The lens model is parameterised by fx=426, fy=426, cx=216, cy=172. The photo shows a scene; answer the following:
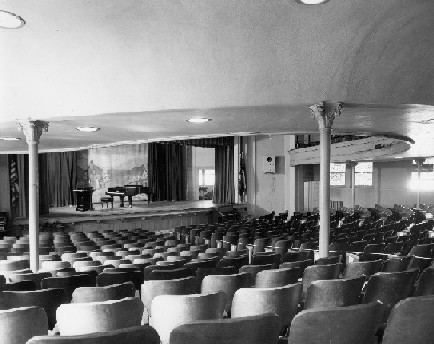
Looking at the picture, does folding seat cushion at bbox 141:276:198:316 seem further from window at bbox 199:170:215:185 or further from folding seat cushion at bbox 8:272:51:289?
window at bbox 199:170:215:185

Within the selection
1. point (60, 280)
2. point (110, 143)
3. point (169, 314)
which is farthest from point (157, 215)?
point (169, 314)

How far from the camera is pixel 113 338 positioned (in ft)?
7.00

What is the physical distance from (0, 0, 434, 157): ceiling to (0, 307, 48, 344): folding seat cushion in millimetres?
3990

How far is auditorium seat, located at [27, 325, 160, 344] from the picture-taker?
2.07 metres

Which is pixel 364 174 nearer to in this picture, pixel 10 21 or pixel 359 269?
pixel 359 269

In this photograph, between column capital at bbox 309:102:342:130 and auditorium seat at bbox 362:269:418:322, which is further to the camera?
column capital at bbox 309:102:342:130

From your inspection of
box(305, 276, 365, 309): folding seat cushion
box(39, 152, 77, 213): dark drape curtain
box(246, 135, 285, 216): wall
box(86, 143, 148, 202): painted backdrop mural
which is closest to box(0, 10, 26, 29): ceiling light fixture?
box(305, 276, 365, 309): folding seat cushion

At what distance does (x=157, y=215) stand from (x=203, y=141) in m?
6.19

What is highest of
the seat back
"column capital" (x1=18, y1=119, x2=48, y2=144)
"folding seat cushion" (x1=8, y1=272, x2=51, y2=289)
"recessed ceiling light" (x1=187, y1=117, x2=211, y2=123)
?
"recessed ceiling light" (x1=187, y1=117, x2=211, y2=123)

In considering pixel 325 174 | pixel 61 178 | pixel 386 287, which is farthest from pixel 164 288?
pixel 61 178

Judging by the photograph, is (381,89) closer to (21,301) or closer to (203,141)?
(21,301)

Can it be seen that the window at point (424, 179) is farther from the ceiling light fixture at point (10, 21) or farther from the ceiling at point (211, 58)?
the ceiling light fixture at point (10, 21)

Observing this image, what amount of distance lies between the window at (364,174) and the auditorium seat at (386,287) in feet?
76.8

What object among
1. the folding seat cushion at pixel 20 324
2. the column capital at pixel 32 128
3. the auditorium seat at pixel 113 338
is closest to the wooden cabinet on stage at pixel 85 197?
the column capital at pixel 32 128
